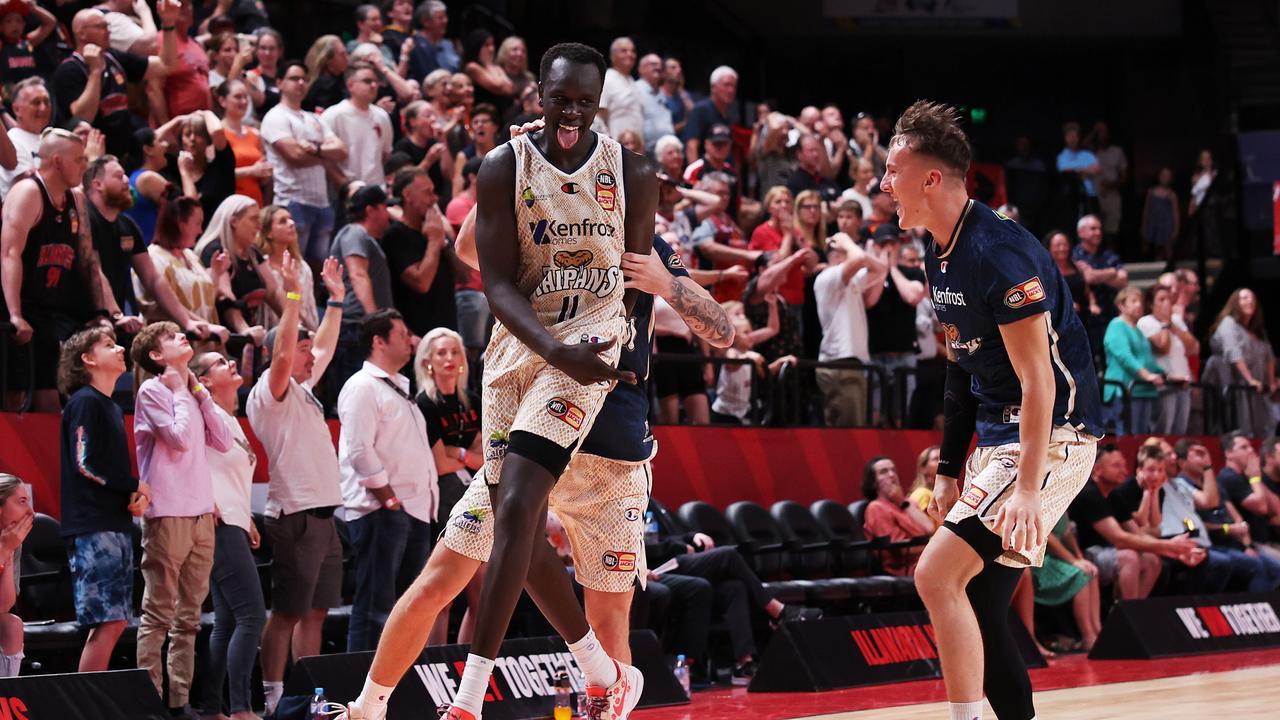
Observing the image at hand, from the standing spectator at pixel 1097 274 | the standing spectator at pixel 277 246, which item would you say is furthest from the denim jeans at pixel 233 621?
the standing spectator at pixel 1097 274

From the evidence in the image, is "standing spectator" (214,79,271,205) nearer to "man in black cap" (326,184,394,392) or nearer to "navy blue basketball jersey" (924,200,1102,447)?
"man in black cap" (326,184,394,392)

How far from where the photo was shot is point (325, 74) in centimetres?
1234

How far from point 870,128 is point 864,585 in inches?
270

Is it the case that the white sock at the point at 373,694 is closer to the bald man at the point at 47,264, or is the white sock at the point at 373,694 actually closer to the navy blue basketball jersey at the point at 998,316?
the navy blue basketball jersey at the point at 998,316

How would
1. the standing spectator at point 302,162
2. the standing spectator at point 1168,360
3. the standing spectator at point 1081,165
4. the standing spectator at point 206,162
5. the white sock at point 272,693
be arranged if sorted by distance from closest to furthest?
the white sock at point 272,693 → the standing spectator at point 206,162 → the standing spectator at point 302,162 → the standing spectator at point 1168,360 → the standing spectator at point 1081,165

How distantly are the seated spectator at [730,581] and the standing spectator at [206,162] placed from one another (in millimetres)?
3560

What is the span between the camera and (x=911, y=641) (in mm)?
9438

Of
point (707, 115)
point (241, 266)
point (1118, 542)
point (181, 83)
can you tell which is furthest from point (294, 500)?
point (707, 115)

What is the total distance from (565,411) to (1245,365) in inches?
511

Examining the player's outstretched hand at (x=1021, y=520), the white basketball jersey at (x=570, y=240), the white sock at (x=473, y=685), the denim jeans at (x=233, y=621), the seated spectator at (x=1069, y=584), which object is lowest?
the seated spectator at (x=1069, y=584)

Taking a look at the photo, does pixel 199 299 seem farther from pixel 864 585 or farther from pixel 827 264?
pixel 827 264

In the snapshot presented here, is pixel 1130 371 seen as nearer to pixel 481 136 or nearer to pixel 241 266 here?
pixel 481 136

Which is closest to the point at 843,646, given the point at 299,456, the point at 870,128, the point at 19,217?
the point at 299,456

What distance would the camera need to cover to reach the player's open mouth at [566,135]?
15.8 feet
